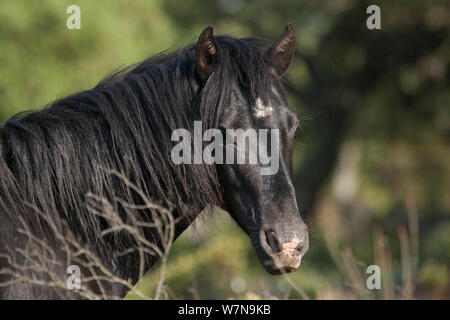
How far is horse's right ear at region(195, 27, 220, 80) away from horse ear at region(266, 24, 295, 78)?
12.7 inches

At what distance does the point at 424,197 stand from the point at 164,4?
17.9m

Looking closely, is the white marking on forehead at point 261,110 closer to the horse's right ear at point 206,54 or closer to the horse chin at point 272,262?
the horse's right ear at point 206,54

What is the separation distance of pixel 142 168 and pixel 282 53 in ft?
3.20

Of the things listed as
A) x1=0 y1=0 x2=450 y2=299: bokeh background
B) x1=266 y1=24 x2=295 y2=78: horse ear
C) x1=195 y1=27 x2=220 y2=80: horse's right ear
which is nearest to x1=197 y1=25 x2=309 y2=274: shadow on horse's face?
x1=195 y1=27 x2=220 y2=80: horse's right ear

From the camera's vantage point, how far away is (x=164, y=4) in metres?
17.0

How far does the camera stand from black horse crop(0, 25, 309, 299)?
117 inches

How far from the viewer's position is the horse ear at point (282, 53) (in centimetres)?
343

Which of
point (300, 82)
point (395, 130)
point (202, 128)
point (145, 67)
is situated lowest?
point (395, 130)

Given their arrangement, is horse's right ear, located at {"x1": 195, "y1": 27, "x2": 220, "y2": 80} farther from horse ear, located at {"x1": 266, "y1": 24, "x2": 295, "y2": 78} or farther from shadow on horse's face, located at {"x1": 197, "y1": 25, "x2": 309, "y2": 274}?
horse ear, located at {"x1": 266, "y1": 24, "x2": 295, "y2": 78}

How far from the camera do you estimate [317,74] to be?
55.4 ft

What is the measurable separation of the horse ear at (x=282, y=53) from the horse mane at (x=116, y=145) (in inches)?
5.2

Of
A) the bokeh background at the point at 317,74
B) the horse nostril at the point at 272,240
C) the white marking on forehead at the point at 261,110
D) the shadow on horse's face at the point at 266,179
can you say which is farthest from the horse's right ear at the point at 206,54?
the bokeh background at the point at 317,74

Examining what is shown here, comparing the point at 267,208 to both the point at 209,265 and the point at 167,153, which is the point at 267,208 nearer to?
the point at 167,153
